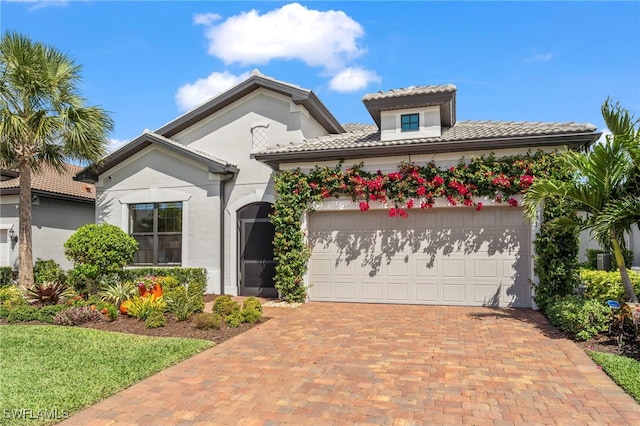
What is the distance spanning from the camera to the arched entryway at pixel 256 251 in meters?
12.6

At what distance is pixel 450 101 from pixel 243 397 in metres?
9.52

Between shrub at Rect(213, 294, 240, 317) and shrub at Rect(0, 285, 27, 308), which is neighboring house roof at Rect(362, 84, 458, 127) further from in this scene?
shrub at Rect(0, 285, 27, 308)

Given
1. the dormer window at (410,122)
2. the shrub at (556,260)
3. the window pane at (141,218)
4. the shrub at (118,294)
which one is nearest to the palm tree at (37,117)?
the window pane at (141,218)

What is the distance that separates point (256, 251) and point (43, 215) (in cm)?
926

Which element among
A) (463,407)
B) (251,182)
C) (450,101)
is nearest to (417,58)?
(450,101)

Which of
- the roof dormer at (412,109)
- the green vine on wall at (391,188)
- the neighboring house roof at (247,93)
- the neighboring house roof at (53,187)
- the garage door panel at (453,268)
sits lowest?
the garage door panel at (453,268)

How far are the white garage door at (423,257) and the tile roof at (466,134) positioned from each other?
1.82 m

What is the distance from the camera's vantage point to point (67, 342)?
23.5 feet

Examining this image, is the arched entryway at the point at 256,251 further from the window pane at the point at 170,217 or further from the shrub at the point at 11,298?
the shrub at the point at 11,298

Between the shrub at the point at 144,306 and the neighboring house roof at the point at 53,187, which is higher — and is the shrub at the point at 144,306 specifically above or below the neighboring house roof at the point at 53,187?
below

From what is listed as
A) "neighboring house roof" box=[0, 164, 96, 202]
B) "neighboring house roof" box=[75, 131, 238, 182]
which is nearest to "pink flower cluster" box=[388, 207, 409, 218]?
"neighboring house roof" box=[75, 131, 238, 182]

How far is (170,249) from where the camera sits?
44.4 feet

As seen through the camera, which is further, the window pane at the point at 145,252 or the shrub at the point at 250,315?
the window pane at the point at 145,252

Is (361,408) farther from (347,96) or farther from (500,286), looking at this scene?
(347,96)
